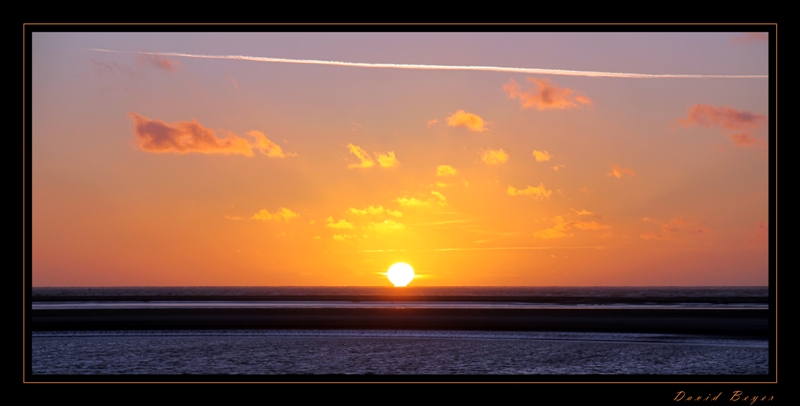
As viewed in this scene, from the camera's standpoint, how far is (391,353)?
26.4m

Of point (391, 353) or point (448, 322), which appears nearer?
point (391, 353)

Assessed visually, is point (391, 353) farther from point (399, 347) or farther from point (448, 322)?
point (448, 322)

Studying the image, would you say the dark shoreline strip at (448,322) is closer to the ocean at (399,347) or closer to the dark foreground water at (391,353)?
the ocean at (399,347)

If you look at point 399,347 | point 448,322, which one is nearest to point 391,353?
point 399,347

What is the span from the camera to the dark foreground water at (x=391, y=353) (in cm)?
2344

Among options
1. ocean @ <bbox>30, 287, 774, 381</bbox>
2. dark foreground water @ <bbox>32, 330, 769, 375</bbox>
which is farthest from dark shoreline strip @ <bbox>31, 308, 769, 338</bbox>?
dark foreground water @ <bbox>32, 330, 769, 375</bbox>

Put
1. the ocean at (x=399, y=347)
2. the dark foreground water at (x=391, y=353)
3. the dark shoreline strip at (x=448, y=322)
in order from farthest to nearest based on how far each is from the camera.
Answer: the dark shoreline strip at (x=448, y=322)
the dark foreground water at (x=391, y=353)
the ocean at (x=399, y=347)

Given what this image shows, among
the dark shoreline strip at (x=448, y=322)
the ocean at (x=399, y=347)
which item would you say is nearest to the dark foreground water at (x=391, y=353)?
the ocean at (x=399, y=347)

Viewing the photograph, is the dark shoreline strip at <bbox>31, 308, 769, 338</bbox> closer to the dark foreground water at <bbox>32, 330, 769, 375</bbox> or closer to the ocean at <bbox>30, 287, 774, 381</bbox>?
the ocean at <bbox>30, 287, 774, 381</bbox>

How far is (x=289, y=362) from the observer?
2466 cm
